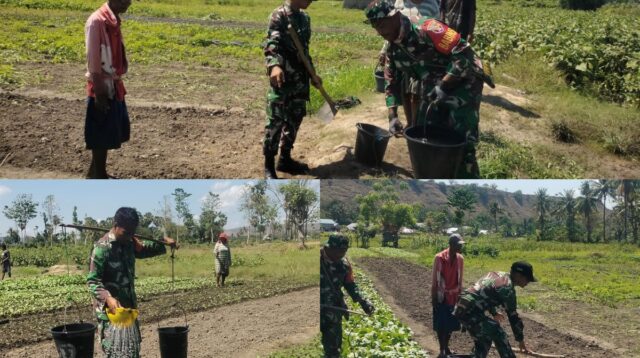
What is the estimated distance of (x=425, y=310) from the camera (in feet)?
17.4

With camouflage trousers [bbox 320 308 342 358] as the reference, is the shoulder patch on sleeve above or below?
above

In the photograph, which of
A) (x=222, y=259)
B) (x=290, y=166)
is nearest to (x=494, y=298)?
(x=222, y=259)

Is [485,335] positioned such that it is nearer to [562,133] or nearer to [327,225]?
[327,225]

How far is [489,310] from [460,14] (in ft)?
17.3

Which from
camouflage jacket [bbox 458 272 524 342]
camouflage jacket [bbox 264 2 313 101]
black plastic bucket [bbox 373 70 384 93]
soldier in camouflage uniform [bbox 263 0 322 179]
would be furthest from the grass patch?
camouflage jacket [bbox 458 272 524 342]

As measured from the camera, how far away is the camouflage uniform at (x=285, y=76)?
6250mm

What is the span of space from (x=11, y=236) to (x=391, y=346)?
3.13 metres

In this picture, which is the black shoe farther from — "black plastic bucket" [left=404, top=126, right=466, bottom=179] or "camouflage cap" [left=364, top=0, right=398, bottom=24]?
"camouflage cap" [left=364, top=0, right=398, bottom=24]

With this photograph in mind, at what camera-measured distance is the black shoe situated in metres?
7.06

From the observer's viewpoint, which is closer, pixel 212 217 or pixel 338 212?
pixel 338 212

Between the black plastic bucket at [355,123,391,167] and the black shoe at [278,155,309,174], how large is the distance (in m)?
0.65

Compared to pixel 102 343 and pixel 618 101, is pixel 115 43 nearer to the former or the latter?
pixel 102 343

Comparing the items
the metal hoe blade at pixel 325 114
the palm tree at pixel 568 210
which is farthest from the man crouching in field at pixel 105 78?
the palm tree at pixel 568 210

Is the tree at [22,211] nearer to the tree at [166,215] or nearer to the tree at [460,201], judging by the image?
the tree at [166,215]
